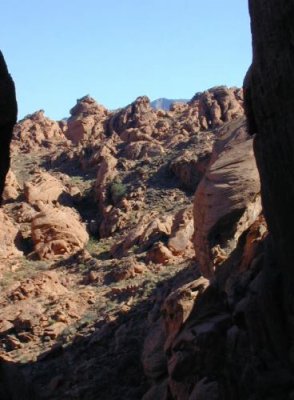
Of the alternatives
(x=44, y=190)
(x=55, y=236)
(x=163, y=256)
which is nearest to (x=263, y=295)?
(x=163, y=256)

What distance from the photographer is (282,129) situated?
30.1ft

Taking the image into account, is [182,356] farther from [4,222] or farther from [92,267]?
[4,222]

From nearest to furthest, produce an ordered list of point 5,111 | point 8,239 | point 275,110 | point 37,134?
point 275,110 → point 5,111 → point 8,239 → point 37,134

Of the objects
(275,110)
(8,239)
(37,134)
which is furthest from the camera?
(37,134)

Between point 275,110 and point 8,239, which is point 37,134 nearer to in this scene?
point 8,239

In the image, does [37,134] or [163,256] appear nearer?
[163,256]

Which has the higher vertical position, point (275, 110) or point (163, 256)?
point (275, 110)

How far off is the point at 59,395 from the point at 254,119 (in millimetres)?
9963

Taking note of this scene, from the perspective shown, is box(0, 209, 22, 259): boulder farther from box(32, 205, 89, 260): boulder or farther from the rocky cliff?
box(32, 205, 89, 260): boulder

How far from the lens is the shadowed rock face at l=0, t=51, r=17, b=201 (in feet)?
32.6

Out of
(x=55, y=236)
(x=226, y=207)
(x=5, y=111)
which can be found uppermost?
(x=5, y=111)

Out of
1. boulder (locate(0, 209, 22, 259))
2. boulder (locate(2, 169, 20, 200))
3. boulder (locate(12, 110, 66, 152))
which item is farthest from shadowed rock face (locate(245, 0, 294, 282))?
boulder (locate(12, 110, 66, 152))

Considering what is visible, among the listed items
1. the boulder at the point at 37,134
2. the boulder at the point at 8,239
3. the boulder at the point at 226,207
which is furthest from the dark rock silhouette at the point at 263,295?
the boulder at the point at 37,134

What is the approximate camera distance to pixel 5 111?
9.98 meters
